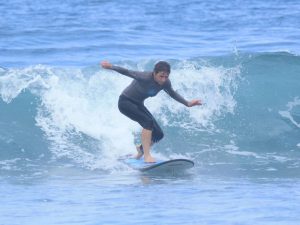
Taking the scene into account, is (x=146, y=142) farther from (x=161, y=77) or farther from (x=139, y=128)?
(x=139, y=128)

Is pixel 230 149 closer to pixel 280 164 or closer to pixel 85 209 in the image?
pixel 280 164

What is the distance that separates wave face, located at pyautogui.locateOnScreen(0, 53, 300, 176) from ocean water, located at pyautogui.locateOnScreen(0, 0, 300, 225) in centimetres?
2

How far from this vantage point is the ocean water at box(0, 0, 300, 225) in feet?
31.5

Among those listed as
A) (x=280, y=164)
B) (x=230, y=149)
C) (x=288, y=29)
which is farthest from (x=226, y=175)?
(x=288, y=29)

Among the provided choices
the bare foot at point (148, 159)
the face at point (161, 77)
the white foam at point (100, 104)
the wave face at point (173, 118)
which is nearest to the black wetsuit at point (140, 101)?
the face at point (161, 77)

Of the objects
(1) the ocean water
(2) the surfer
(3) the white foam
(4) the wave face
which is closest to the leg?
(2) the surfer

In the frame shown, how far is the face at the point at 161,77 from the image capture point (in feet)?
38.0

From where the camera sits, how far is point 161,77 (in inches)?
458

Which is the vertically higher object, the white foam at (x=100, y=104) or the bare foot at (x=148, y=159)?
the white foam at (x=100, y=104)

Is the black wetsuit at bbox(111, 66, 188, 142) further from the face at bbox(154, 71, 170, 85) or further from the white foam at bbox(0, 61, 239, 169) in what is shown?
the white foam at bbox(0, 61, 239, 169)

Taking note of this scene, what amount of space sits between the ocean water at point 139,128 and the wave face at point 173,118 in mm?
18

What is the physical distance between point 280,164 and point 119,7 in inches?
734

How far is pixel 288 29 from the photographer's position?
24.6m

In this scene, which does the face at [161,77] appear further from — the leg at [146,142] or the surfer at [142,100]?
the leg at [146,142]
